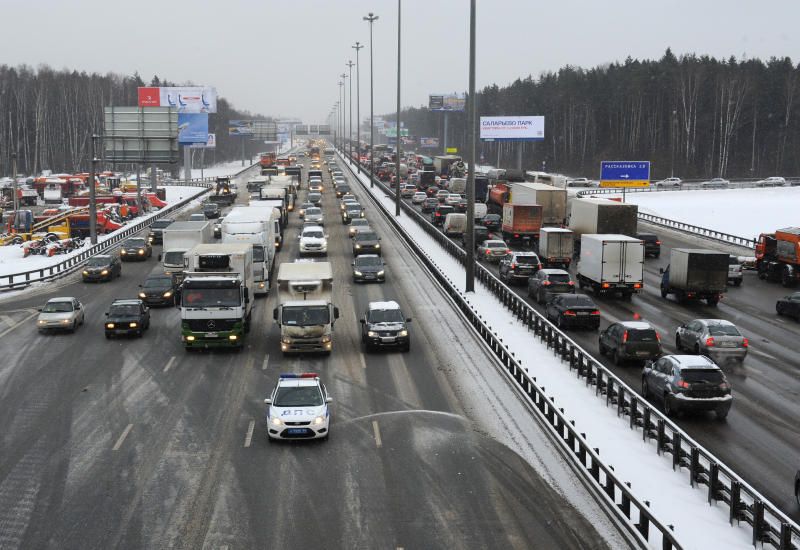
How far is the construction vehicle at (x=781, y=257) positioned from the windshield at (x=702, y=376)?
2686cm

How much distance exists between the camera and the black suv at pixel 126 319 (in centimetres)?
3284

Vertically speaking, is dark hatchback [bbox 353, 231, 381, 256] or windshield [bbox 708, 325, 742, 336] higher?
dark hatchback [bbox 353, 231, 381, 256]

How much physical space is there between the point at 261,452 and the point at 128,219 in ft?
206

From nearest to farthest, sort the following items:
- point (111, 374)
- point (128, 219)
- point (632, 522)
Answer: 1. point (632, 522)
2. point (111, 374)
3. point (128, 219)

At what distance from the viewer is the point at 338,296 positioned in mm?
41438

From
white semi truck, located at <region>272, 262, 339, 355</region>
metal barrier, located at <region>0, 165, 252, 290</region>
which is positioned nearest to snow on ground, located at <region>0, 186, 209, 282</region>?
metal barrier, located at <region>0, 165, 252, 290</region>

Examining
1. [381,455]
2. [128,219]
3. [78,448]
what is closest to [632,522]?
[381,455]

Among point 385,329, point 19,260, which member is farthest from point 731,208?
point 385,329

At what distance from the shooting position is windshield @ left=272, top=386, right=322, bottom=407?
69.5 ft

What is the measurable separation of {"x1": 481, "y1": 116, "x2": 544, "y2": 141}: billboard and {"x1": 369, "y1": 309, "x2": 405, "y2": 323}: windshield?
100881 mm

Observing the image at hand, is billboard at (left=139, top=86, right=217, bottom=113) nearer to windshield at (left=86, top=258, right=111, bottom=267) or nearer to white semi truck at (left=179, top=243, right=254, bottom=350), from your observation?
windshield at (left=86, top=258, right=111, bottom=267)

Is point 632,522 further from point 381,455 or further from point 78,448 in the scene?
point 78,448

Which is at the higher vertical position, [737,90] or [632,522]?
[737,90]

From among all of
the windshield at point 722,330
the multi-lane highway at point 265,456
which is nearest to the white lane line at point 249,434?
the multi-lane highway at point 265,456
